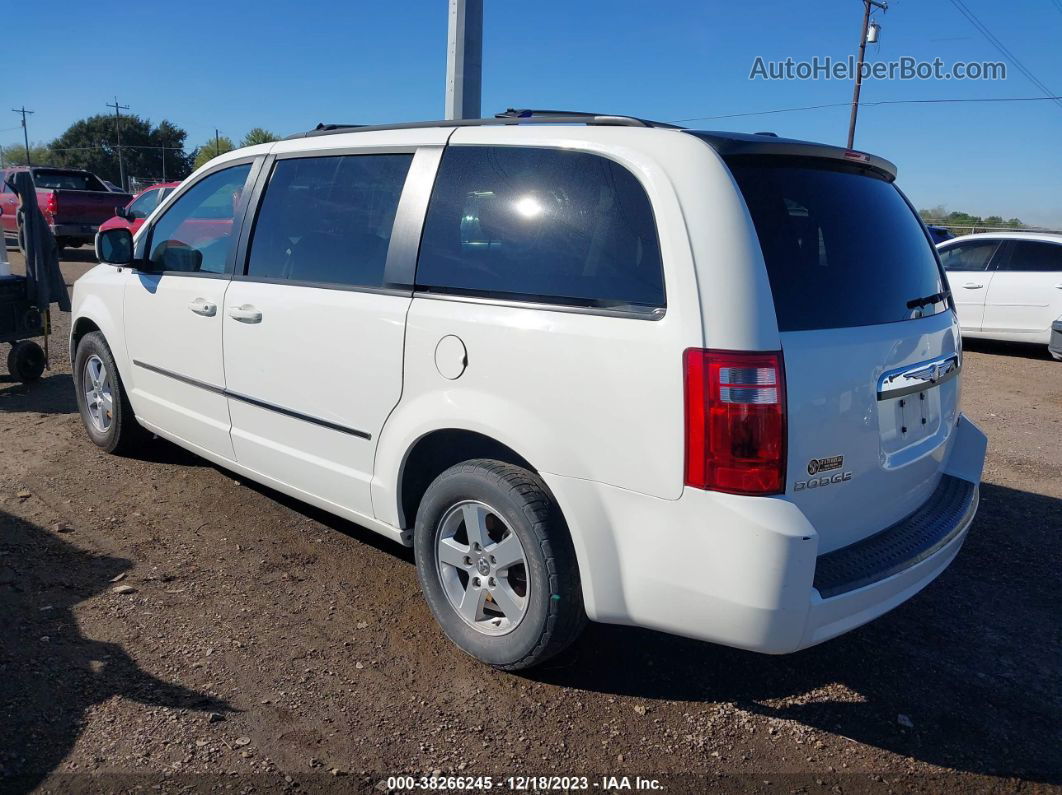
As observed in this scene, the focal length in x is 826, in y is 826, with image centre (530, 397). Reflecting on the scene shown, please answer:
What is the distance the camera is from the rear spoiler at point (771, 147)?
262cm

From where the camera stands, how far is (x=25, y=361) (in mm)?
6891

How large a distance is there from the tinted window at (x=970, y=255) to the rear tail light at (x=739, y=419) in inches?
381

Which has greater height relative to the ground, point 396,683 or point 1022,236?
point 1022,236

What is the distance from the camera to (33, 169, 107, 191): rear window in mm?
18094

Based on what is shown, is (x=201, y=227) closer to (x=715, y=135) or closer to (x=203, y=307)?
(x=203, y=307)

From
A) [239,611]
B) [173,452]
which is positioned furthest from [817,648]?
[173,452]

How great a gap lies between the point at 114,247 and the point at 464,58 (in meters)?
4.09

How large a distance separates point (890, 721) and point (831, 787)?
1.55 feet

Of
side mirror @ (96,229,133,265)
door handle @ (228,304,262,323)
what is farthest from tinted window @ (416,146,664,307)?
side mirror @ (96,229,133,265)

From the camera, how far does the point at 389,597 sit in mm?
3609

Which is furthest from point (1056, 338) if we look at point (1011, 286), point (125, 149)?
point (125, 149)

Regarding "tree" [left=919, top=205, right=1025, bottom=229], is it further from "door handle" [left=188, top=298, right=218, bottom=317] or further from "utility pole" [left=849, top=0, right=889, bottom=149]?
"door handle" [left=188, top=298, right=218, bottom=317]

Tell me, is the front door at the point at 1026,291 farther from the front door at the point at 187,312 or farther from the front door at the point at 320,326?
the front door at the point at 187,312

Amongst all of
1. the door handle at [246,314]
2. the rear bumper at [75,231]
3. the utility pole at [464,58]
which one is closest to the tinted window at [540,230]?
the door handle at [246,314]
